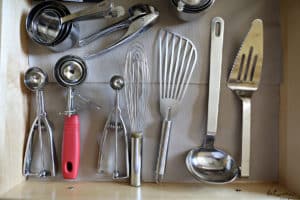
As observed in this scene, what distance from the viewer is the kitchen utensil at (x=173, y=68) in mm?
678

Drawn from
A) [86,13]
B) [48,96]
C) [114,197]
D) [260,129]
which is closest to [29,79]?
[48,96]

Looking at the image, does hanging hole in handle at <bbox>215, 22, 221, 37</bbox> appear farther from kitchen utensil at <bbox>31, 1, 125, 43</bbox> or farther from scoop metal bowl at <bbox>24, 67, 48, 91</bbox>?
scoop metal bowl at <bbox>24, 67, 48, 91</bbox>

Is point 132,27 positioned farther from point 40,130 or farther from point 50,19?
point 40,130

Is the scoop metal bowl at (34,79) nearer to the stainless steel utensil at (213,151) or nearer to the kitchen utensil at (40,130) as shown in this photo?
the kitchen utensil at (40,130)

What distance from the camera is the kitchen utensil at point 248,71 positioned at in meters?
0.67

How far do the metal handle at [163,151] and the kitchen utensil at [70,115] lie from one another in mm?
160

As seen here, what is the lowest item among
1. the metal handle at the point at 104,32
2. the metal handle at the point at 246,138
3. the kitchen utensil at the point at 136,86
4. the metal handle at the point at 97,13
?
the metal handle at the point at 246,138

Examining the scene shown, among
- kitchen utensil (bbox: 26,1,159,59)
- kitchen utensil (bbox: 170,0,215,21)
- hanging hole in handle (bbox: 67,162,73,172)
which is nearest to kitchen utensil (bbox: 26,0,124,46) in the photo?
kitchen utensil (bbox: 26,1,159,59)

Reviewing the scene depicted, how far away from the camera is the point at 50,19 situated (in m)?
0.66

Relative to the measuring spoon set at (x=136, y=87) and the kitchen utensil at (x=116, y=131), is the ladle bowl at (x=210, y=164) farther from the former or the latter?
the kitchen utensil at (x=116, y=131)

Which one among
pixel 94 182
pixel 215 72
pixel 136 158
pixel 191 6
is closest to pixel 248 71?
pixel 215 72

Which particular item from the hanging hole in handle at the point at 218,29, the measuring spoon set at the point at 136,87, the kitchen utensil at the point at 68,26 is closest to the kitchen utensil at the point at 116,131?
the measuring spoon set at the point at 136,87

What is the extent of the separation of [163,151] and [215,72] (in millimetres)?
195

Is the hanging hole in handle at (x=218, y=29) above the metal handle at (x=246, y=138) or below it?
above
